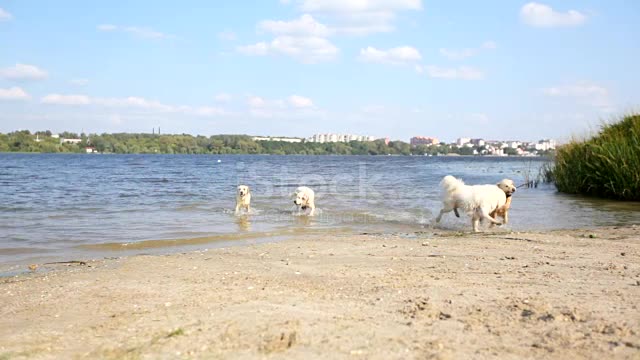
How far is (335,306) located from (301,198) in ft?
35.4

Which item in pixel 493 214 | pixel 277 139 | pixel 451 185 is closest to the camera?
pixel 451 185

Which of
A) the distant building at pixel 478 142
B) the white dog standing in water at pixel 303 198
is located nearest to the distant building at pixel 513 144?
the distant building at pixel 478 142

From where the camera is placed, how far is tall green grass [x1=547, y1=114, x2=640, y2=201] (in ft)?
61.2

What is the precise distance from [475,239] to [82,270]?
21.5ft

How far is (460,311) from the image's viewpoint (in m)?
5.00

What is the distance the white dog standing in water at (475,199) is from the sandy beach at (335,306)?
11.7ft

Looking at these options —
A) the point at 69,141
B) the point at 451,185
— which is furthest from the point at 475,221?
the point at 69,141

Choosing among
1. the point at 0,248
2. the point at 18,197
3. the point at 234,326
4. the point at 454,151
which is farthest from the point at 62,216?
the point at 454,151

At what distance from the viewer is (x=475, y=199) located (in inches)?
488

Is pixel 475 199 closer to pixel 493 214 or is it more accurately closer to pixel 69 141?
pixel 493 214

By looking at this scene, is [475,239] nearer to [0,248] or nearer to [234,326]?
[234,326]

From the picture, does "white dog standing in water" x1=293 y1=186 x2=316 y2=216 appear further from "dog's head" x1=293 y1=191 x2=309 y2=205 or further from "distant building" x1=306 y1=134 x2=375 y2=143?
"distant building" x1=306 y1=134 x2=375 y2=143

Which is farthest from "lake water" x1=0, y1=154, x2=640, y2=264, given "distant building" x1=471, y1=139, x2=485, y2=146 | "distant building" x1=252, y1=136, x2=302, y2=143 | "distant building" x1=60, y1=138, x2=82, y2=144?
"distant building" x1=471, y1=139, x2=485, y2=146

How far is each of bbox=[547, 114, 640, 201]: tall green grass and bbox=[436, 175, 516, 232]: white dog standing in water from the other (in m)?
7.94
